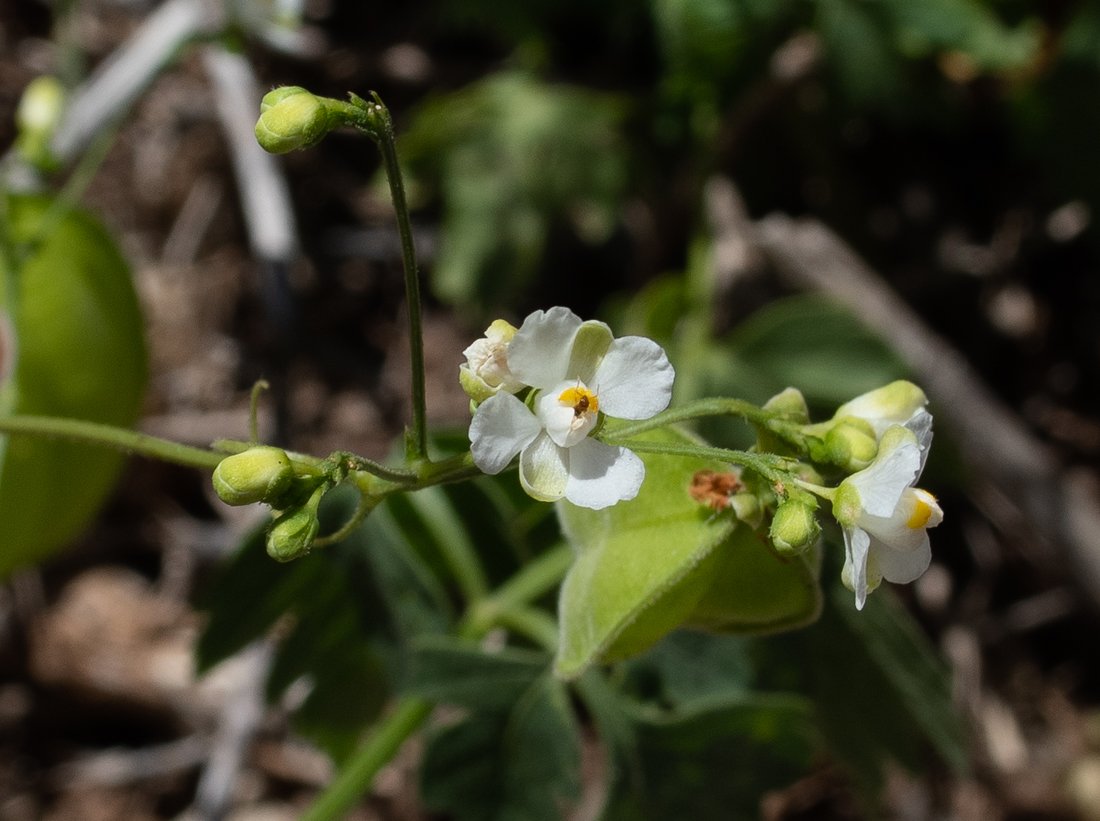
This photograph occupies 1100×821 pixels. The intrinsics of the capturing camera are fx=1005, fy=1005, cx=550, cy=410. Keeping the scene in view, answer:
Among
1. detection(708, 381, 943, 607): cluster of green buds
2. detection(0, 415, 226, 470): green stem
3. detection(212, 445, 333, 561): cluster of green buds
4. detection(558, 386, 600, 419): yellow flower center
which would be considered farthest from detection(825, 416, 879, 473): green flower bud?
detection(0, 415, 226, 470): green stem

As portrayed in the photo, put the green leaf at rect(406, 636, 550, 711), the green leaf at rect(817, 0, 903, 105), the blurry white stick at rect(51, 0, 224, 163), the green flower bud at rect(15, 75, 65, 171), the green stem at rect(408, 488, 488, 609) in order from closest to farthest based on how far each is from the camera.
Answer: the green leaf at rect(406, 636, 550, 711)
the green stem at rect(408, 488, 488, 609)
the green flower bud at rect(15, 75, 65, 171)
the green leaf at rect(817, 0, 903, 105)
the blurry white stick at rect(51, 0, 224, 163)

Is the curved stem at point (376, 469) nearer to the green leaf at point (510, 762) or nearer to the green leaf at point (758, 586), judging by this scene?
the green leaf at point (758, 586)

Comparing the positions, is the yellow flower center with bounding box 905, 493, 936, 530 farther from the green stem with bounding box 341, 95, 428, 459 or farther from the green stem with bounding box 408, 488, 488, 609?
the green stem with bounding box 408, 488, 488, 609

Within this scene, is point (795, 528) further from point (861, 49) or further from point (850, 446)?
point (861, 49)

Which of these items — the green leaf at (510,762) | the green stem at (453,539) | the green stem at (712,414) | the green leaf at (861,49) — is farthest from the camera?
the green leaf at (861,49)

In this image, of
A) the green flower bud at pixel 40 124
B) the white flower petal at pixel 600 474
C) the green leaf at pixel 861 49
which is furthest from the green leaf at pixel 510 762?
the green leaf at pixel 861 49

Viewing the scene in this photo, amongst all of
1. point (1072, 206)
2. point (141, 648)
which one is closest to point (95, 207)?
point (141, 648)

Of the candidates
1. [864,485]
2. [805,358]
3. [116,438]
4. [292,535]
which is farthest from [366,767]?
[805,358]
